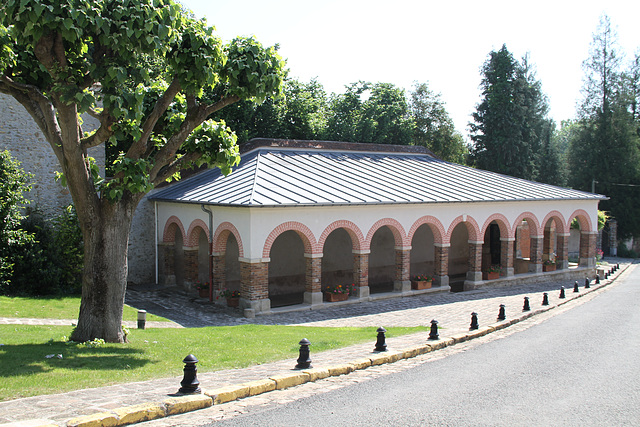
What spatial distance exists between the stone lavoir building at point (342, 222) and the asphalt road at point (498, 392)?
6939 millimetres

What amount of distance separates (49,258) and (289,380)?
1228cm

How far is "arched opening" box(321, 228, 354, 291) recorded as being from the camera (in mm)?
21953

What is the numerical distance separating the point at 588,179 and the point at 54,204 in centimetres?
4019

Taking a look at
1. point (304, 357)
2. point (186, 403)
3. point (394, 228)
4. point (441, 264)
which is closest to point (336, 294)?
point (394, 228)

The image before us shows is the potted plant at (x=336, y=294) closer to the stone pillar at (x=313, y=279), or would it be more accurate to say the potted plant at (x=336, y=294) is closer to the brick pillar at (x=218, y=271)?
the stone pillar at (x=313, y=279)

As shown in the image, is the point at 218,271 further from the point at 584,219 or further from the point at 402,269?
the point at 584,219

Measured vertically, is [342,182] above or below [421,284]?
above

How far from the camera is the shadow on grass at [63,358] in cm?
778

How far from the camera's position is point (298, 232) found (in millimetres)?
16328

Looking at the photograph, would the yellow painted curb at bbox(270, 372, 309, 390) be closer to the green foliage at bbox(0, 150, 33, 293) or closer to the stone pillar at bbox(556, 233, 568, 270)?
the green foliage at bbox(0, 150, 33, 293)

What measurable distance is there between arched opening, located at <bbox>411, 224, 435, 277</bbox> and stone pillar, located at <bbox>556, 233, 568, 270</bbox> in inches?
238

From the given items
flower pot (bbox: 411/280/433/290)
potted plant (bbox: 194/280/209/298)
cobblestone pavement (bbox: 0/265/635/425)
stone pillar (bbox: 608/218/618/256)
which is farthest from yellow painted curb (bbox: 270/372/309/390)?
stone pillar (bbox: 608/218/618/256)

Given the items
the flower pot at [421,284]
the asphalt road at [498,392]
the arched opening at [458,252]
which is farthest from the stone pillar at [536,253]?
the asphalt road at [498,392]

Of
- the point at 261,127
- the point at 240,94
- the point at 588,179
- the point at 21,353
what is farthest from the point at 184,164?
the point at 588,179
